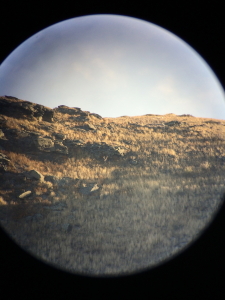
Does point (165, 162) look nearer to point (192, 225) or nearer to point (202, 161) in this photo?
point (202, 161)

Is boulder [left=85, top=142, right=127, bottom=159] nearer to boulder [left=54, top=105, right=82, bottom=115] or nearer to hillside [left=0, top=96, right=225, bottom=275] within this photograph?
hillside [left=0, top=96, right=225, bottom=275]

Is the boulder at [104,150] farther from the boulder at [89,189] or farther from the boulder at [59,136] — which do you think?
the boulder at [89,189]

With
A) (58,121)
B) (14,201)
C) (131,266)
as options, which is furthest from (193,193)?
(58,121)

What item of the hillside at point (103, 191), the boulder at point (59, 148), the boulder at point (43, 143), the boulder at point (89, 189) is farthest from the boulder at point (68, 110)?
the boulder at point (89, 189)

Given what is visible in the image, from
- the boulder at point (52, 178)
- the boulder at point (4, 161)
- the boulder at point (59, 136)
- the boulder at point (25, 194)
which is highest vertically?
the boulder at point (59, 136)

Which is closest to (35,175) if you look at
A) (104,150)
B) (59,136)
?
(104,150)

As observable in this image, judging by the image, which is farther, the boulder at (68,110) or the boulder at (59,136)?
the boulder at (68,110)

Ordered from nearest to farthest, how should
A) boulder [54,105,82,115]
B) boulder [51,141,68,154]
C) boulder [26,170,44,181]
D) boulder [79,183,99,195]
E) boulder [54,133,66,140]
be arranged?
boulder [79,183,99,195], boulder [26,170,44,181], boulder [51,141,68,154], boulder [54,133,66,140], boulder [54,105,82,115]

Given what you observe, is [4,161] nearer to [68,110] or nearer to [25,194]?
[25,194]

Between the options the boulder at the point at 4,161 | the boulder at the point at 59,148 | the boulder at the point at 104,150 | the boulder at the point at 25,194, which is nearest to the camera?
the boulder at the point at 25,194

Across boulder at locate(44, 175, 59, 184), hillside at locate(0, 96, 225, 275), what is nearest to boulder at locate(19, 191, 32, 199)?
hillside at locate(0, 96, 225, 275)
